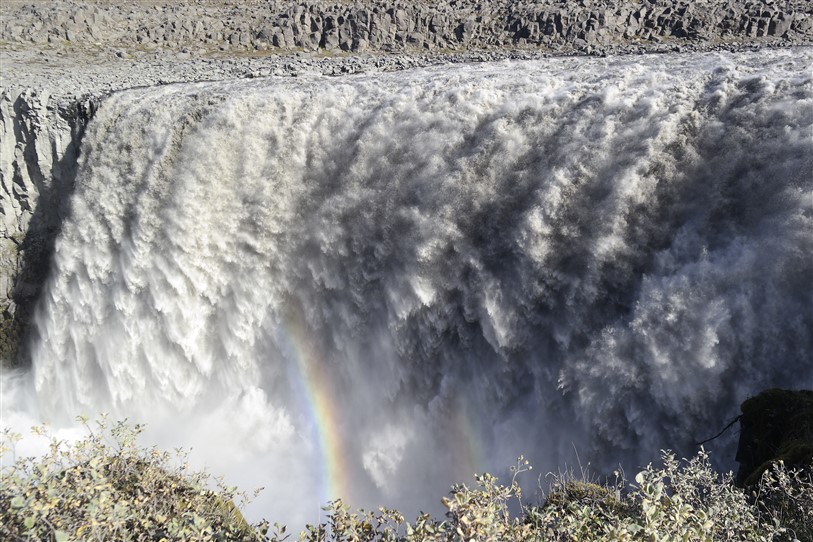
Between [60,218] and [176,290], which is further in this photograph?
[60,218]

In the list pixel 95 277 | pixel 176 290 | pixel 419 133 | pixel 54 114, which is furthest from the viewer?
pixel 54 114

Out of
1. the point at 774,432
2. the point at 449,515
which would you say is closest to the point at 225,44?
the point at 774,432

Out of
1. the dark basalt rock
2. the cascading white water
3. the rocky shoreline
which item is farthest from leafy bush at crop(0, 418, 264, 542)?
the rocky shoreline

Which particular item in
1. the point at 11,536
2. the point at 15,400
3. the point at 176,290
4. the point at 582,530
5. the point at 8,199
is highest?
the point at 11,536

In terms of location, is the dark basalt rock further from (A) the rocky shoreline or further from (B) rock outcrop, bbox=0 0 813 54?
(B) rock outcrop, bbox=0 0 813 54

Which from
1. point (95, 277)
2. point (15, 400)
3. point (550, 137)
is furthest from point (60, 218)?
point (550, 137)

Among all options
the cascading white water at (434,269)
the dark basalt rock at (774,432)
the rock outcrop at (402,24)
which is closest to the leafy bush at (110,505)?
the dark basalt rock at (774,432)

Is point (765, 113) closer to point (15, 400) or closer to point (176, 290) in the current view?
point (176, 290)

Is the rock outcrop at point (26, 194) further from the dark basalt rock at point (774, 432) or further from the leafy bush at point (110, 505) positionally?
the dark basalt rock at point (774, 432)
